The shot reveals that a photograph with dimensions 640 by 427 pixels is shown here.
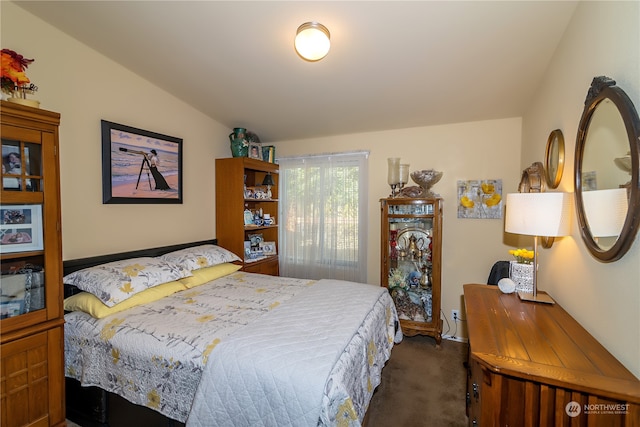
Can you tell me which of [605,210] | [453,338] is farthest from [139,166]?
[453,338]

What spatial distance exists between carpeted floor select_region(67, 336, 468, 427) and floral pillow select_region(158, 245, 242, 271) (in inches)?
41.7

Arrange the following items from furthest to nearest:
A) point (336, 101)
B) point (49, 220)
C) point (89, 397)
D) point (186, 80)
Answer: point (336, 101) → point (186, 80) → point (89, 397) → point (49, 220)

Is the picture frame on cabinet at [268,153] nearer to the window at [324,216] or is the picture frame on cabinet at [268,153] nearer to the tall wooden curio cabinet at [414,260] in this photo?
the window at [324,216]

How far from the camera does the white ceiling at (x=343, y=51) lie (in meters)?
1.66

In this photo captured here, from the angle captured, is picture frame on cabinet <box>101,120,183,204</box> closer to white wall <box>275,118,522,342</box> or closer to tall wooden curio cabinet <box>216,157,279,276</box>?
tall wooden curio cabinet <box>216,157,279,276</box>

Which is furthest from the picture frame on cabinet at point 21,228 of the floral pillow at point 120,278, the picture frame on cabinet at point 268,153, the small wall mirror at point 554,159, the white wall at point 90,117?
the small wall mirror at point 554,159

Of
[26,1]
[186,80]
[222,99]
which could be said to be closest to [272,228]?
[222,99]

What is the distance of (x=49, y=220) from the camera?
1.53 meters

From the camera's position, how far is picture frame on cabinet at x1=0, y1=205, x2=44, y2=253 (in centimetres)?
143

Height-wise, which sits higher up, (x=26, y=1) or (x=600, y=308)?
(x=26, y=1)

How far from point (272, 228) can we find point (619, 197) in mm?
3291

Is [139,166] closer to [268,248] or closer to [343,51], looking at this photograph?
[268,248]

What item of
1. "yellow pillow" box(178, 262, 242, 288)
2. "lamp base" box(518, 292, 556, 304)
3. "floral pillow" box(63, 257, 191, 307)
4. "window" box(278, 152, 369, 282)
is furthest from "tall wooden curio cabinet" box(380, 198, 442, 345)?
"floral pillow" box(63, 257, 191, 307)

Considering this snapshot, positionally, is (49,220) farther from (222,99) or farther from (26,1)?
(222,99)
